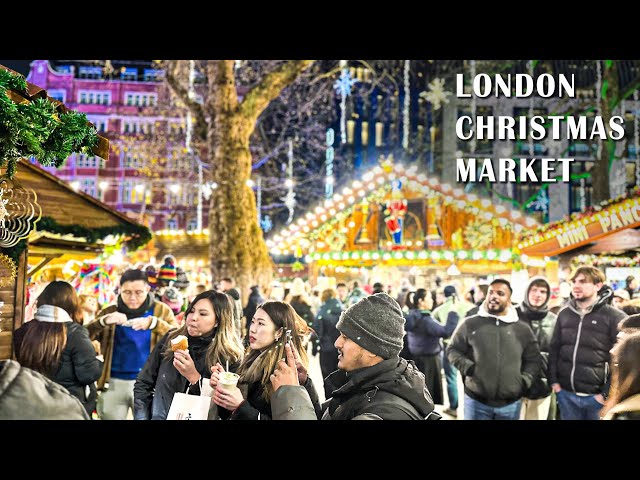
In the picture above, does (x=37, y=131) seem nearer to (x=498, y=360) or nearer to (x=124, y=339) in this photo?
(x=124, y=339)

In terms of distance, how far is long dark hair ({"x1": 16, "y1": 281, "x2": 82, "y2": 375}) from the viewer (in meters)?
4.27

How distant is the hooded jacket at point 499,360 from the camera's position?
187 inches

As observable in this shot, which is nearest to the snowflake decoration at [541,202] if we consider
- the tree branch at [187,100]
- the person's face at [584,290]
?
the tree branch at [187,100]

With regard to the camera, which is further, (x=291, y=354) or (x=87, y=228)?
(x=87, y=228)

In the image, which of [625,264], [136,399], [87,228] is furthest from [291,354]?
[625,264]

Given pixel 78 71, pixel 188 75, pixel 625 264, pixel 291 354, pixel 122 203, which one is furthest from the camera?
pixel 122 203

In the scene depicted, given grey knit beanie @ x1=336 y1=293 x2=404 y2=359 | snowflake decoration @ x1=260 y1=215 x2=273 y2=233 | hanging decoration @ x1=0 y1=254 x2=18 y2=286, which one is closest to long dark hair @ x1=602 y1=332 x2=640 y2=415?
grey knit beanie @ x1=336 y1=293 x2=404 y2=359

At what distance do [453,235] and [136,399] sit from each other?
920 centimetres

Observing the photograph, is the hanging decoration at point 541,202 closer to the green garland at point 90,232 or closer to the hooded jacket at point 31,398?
the green garland at point 90,232

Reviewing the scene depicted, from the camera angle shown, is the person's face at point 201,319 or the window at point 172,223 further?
the window at point 172,223

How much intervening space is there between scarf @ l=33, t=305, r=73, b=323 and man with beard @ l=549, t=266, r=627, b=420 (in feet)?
11.5
